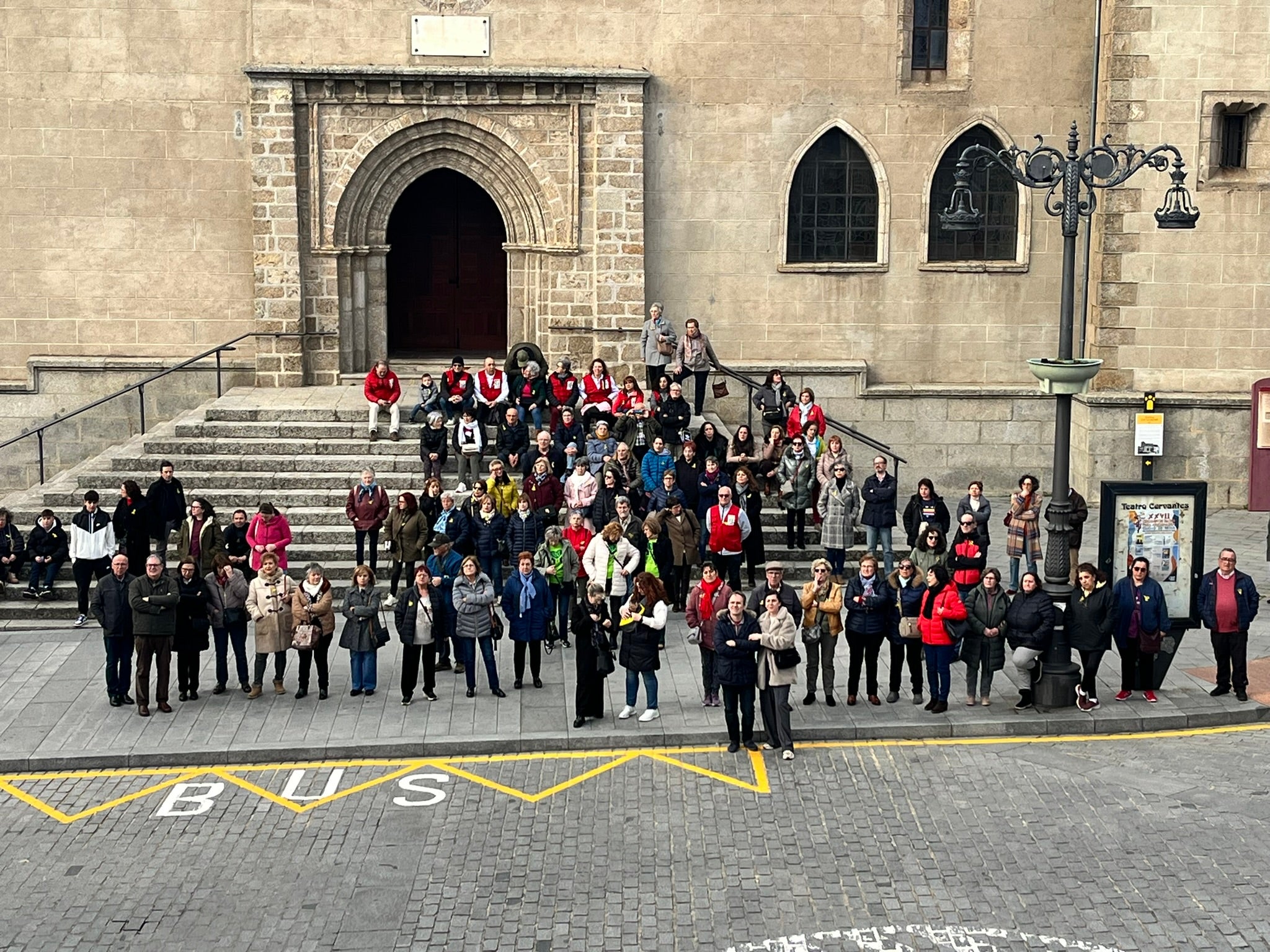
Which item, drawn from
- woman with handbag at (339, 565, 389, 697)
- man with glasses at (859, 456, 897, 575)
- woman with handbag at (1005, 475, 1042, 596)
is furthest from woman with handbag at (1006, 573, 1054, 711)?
woman with handbag at (339, 565, 389, 697)

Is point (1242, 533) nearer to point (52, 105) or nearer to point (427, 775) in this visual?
point (427, 775)

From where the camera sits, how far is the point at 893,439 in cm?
2677

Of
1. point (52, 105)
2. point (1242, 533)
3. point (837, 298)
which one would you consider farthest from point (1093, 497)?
point (52, 105)

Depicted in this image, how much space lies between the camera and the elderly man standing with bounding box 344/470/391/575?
67.2 feet

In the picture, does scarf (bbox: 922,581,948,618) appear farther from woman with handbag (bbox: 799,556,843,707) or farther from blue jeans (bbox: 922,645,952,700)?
woman with handbag (bbox: 799,556,843,707)

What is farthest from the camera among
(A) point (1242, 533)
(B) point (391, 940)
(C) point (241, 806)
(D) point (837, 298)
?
(D) point (837, 298)

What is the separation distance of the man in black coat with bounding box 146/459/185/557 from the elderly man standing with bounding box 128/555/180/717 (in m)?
3.80

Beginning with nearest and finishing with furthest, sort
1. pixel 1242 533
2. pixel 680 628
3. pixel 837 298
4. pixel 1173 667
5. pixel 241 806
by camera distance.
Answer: pixel 241 806 < pixel 1173 667 < pixel 680 628 < pixel 1242 533 < pixel 837 298

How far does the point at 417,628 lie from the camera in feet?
55.2

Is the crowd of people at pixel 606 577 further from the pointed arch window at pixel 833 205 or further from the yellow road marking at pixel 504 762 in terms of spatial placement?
the pointed arch window at pixel 833 205

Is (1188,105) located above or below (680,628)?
above

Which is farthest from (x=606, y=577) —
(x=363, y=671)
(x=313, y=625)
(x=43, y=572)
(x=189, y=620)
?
(x=43, y=572)

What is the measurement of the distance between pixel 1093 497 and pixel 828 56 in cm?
780

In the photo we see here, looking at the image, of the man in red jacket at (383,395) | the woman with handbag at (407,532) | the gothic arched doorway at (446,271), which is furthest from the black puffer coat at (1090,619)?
the gothic arched doorway at (446,271)
